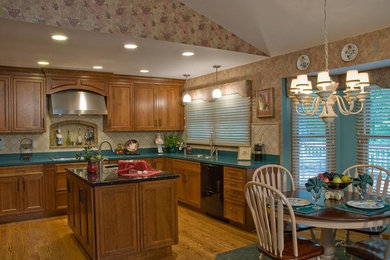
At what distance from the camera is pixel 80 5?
3197 millimetres

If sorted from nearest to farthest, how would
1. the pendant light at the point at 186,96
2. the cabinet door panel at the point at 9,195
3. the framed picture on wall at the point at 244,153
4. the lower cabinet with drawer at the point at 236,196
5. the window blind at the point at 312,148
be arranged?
the lower cabinet with drawer at the point at 236,196, the window blind at the point at 312,148, the cabinet door panel at the point at 9,195, the framed picture on wall at the point at 244,153, the pendant light at the point at 186,96

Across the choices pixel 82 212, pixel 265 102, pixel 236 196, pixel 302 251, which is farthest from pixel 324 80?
pixel 82 212

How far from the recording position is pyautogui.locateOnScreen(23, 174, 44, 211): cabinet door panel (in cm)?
502

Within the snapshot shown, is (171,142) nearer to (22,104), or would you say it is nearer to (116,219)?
(22,104)

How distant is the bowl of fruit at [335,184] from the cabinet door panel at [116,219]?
179 cm

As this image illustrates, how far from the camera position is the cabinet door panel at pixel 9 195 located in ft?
16.0

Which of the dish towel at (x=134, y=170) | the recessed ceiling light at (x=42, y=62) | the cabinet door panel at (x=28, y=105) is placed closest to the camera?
the dish towel at (x=134, y=170)

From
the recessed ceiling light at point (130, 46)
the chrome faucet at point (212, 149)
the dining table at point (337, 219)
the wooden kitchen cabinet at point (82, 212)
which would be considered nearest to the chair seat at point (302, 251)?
the dining table at point (337, 219)

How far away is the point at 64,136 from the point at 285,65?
3873 mm

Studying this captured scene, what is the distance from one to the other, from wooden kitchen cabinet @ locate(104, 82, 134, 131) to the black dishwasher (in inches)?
70.3

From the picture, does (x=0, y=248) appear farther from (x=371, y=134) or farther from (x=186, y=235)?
(x=371, y=134)

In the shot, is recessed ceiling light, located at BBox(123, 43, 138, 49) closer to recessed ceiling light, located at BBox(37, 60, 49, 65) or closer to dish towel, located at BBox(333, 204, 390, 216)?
recessed ceiling light, located at BBox(37, 60, 49, 65)

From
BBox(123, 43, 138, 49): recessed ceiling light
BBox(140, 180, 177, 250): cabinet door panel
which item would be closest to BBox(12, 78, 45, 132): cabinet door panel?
BBox(123, 43, 138, 49): recessed ceiling light

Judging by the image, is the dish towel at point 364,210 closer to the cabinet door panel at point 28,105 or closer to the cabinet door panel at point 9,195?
the cabinet door panel at point 9,195
